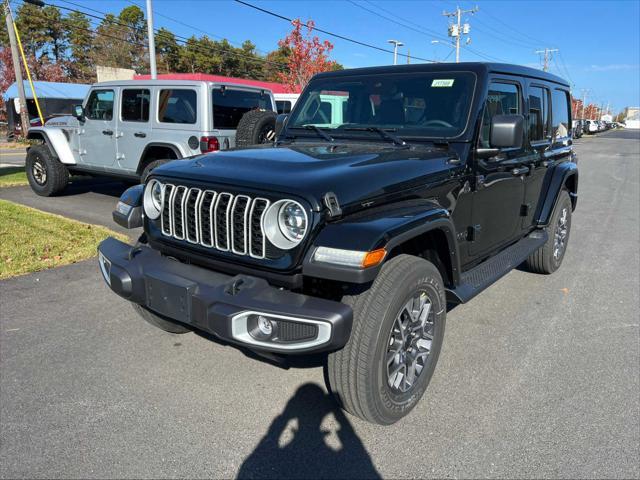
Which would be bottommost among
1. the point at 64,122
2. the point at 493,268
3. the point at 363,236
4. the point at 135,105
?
the point at 493,268

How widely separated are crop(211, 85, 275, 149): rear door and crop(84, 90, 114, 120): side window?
211 cm

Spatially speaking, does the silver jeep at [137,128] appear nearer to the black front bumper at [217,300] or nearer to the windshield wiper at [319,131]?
the windshield wiper at [319,131]

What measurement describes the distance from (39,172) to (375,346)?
30.1ft

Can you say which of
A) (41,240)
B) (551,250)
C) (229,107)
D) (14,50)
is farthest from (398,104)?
(14,50)

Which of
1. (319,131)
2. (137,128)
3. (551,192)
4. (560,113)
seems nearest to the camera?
(319,131)

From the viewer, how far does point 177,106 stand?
297 inches

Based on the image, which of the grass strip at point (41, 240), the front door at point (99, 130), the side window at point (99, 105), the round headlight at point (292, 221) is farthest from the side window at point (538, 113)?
the side window at point (99, 105)

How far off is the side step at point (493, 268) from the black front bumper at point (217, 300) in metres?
1.18

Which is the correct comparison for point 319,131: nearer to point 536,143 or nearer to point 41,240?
point 536,143

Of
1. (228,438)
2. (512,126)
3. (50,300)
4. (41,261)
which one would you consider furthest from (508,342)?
(41,261)

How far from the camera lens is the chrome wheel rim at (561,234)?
540 cm

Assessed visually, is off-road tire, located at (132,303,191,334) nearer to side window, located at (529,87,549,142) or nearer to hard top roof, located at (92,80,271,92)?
side window, located at (529,87,549,142)

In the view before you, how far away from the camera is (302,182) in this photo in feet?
8.11

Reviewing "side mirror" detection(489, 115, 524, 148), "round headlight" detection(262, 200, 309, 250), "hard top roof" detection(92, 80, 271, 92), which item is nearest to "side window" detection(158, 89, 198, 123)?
"hard top roof" detection(92, 80, 271, 92)
